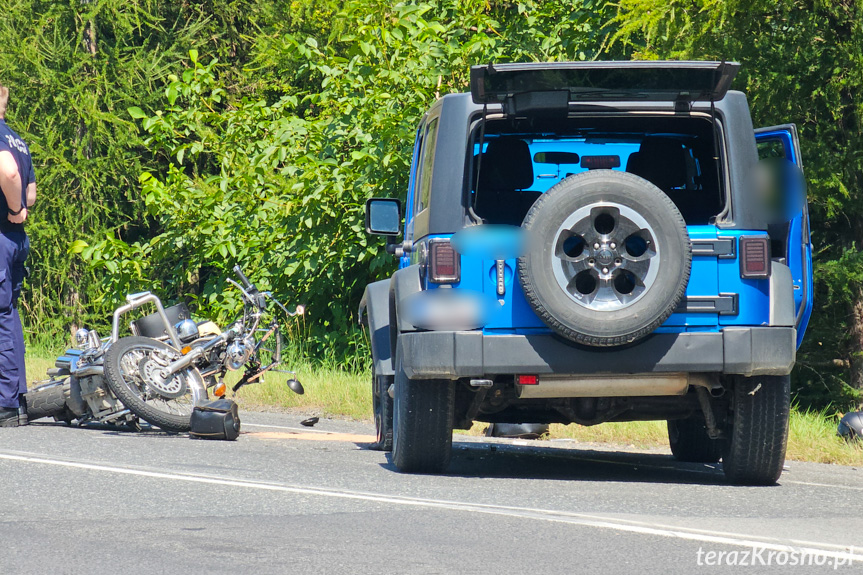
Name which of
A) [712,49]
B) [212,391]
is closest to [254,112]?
[712,49]

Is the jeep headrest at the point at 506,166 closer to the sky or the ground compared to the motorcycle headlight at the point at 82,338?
closer to the sky

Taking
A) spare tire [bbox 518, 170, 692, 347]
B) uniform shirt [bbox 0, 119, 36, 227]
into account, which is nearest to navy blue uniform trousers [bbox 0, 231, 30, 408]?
uniform shirt [bbox 0, 119, 36, 227]

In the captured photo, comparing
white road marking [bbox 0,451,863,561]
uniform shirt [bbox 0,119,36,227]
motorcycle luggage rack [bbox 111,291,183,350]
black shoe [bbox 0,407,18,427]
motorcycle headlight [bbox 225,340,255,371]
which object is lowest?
white road marking [bbox 0,451,863,561]

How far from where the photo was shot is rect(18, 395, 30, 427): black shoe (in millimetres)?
8992

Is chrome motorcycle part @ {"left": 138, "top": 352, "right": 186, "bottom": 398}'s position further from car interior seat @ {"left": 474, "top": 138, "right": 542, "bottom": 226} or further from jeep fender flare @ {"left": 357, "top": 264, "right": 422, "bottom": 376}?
car interior seat @ {"left": 474, "top": 138, "right": 542, "bottom": 226}

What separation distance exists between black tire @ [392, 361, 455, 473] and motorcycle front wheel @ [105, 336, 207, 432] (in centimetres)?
243

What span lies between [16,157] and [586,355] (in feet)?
15.8

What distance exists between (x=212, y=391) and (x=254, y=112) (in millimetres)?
8135

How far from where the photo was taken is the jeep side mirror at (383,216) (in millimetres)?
7785

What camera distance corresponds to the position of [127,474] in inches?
248

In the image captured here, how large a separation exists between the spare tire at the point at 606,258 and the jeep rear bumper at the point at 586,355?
21 cm

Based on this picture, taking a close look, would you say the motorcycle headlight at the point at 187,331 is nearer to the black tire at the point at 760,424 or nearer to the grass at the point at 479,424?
the grass at the point at 479,424

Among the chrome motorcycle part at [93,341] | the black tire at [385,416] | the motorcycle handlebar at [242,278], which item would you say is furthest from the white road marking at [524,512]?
the motorcycle handlebar at [242,278]

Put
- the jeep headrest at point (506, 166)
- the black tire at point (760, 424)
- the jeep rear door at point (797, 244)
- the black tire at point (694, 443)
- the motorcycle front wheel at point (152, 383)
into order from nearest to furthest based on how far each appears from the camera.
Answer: the black tire at point (760, 424) → the jeep headrest at point (506, 166) → the jeep rear door at point (797, 244) → the black tire at point (694, 443) → the motorcycle front wheel at point (152, 383)
